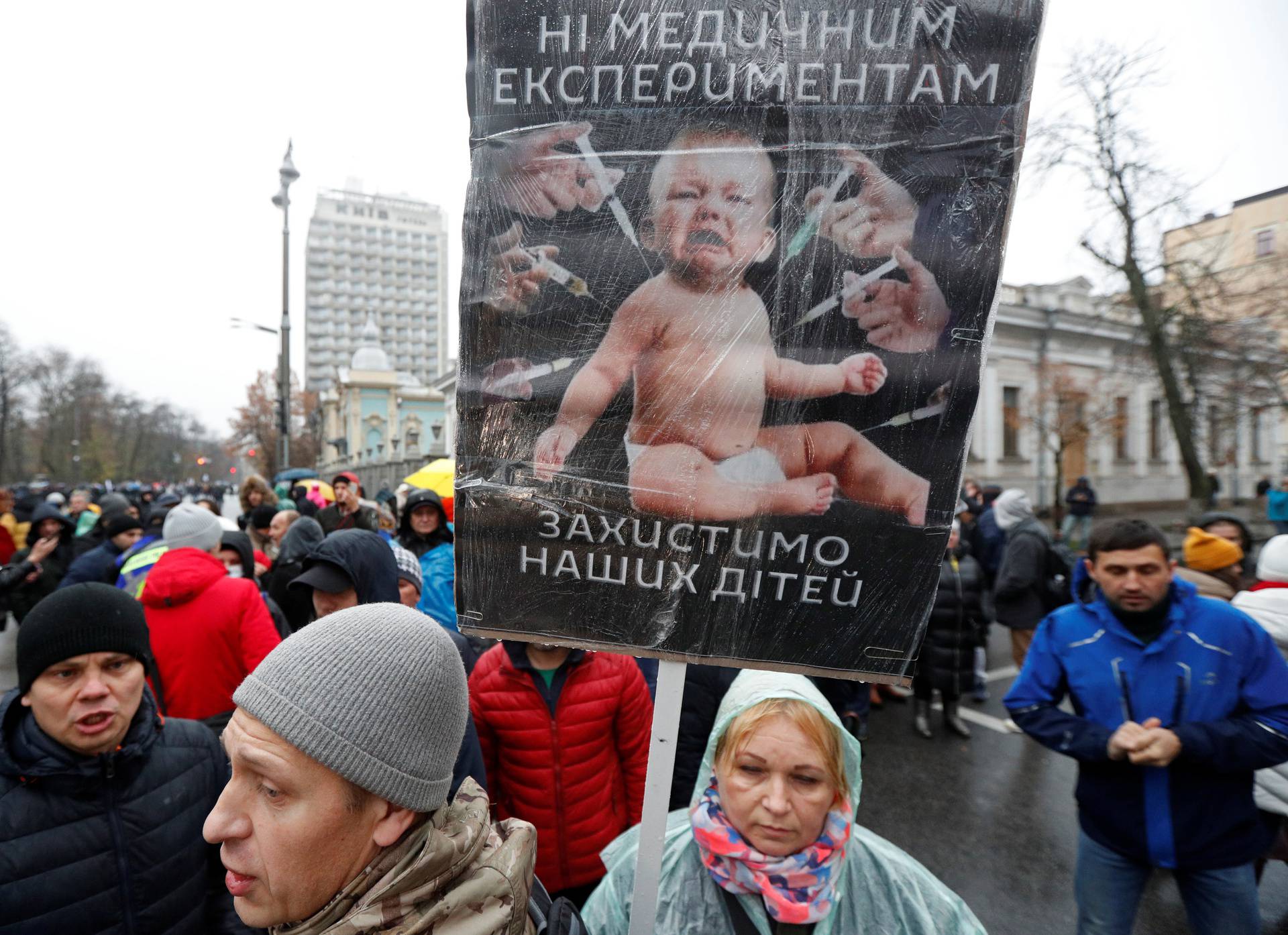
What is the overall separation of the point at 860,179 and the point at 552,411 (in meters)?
0.85

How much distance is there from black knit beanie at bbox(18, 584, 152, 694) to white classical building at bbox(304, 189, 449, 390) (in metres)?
99.6

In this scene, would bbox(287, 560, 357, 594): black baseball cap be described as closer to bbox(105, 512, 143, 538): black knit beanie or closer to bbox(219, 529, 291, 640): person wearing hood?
bbox(219, 529, 291, 640): person wearing hood

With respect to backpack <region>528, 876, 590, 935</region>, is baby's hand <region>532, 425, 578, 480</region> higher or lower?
higher

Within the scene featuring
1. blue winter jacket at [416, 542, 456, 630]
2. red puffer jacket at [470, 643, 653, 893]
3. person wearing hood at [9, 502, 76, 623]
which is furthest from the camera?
person wearing hood at [9, 502, 76, 623]

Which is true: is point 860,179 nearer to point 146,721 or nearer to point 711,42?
point 711,42

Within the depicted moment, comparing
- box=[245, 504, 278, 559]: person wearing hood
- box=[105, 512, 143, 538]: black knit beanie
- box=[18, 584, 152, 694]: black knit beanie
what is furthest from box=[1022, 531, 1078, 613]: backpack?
box=[105, 512, 143, 538]: black knit beanie

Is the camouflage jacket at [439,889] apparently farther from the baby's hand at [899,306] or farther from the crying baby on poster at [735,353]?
the baby's hand at [899,306]

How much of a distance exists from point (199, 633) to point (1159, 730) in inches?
150

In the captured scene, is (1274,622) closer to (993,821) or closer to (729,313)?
(993,821)

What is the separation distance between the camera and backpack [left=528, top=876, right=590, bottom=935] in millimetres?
1355

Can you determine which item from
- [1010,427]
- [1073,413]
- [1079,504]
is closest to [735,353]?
[1079,504]

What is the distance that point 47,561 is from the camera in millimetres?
6402

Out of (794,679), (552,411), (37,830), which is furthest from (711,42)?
(37,830)

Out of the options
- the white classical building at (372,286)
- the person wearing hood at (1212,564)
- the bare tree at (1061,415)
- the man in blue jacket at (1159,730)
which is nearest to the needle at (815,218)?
the man in blue jacket at (1159,730)
